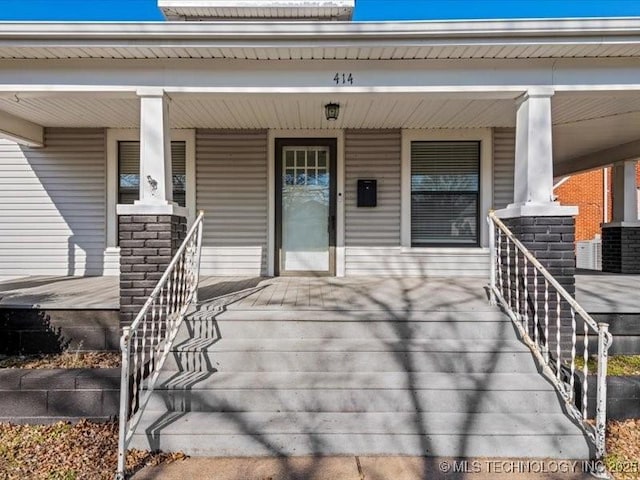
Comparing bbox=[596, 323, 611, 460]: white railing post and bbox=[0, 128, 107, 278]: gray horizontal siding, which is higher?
bbox=[0, 128, 107, 278]: gray horizontal siding

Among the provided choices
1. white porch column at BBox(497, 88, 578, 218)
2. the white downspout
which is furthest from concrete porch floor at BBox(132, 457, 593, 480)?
the white downspout

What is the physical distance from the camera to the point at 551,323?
3.68m

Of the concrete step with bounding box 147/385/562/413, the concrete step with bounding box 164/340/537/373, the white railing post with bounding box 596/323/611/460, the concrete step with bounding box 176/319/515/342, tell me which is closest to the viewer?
the white railing post with bounding box 596/323/611/460

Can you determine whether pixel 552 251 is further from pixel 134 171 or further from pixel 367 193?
pixel 134 171

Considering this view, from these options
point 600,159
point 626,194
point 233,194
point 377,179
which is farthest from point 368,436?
point 600,159

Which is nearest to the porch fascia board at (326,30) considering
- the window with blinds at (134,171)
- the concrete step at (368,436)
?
the window with blinds at (134,171)

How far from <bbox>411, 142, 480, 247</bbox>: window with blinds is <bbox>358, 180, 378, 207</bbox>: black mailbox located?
0.60 meters

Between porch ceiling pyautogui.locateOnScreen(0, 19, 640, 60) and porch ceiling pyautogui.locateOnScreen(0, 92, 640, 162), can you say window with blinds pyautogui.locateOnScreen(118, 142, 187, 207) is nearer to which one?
porch ceiling pyautogui.locateOnScreen(0, 92, 640, 162)

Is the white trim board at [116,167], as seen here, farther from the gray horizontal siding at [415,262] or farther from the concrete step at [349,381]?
the concrete step at [349,381]

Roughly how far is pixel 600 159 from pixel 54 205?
9.49 metres

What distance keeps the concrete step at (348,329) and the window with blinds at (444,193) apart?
2.85 metres

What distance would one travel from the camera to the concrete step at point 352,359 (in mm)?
3260

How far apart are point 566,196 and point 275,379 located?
1751 centimetres

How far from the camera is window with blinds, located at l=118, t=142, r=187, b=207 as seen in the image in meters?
6.30
